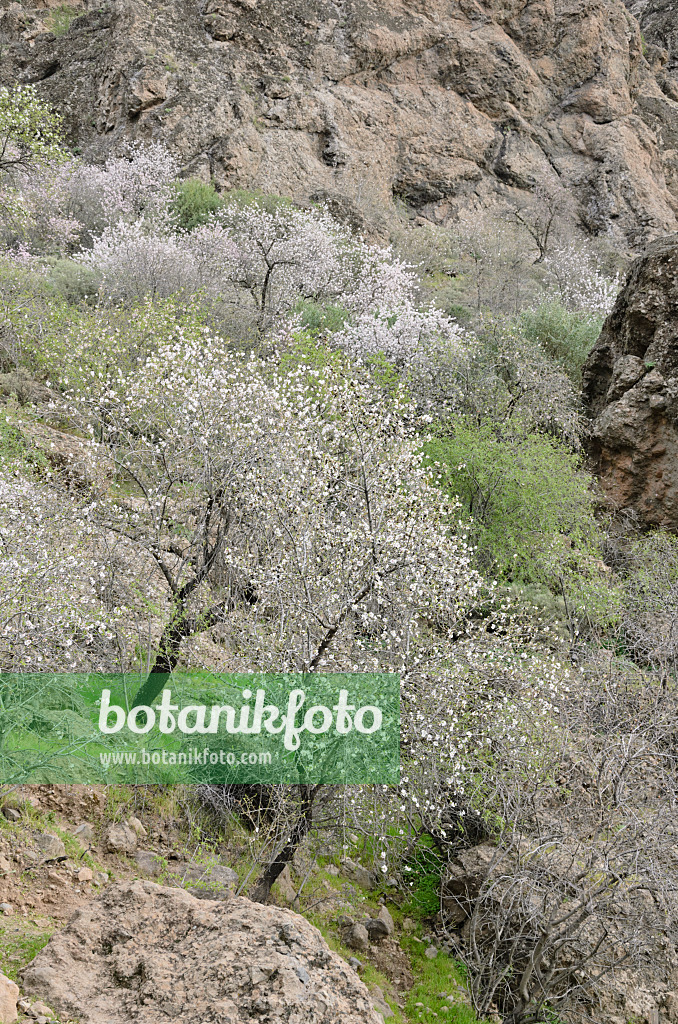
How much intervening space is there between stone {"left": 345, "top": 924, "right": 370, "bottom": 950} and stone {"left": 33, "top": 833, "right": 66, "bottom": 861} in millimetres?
3325

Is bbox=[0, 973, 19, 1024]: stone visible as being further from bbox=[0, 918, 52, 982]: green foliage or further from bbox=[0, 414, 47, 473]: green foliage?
bbox=[0, 414, 47, 473]: green foliage

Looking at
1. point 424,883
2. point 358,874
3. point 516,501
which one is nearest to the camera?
point 358,874

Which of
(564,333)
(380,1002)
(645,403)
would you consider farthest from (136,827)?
(564,333)

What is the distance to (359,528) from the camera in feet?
25.1

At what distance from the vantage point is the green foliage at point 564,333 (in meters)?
21.8

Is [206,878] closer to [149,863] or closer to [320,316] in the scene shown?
[149,863]

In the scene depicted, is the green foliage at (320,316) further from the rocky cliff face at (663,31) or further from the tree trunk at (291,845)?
the rocky cliff face at (663,31)

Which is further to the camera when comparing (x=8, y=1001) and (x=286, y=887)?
(x=286, y=887)

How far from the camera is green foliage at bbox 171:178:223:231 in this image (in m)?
26.8

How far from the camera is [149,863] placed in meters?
6.84

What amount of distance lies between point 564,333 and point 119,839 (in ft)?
63.4

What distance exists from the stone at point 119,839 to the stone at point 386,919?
3.09 meters

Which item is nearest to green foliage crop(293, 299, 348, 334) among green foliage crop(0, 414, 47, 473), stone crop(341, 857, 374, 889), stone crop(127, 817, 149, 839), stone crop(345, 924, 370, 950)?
green foliage crop(0, 414, 47, 473)

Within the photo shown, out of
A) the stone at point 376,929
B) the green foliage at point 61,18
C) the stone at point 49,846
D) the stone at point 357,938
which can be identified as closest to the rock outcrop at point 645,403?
the stone at point 376,929
